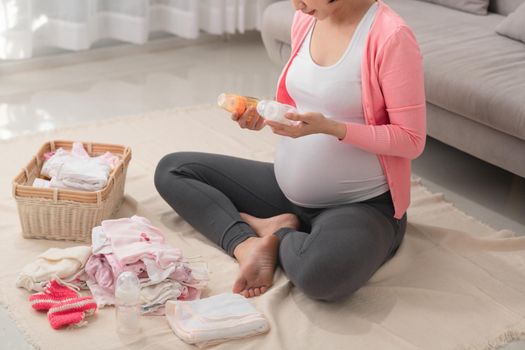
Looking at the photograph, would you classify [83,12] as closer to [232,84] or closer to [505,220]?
[232,84]

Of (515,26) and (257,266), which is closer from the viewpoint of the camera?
(257,266)

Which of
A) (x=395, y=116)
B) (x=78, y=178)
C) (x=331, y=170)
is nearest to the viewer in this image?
(x=395, y=116)

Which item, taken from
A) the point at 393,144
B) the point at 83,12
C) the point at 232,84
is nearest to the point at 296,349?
the point at 393,144

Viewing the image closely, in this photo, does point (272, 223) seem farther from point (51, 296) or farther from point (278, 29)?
point (278, 29)

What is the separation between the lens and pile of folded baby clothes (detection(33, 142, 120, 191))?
6.84ft

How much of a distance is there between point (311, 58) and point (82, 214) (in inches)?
26.1

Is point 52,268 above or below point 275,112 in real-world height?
below

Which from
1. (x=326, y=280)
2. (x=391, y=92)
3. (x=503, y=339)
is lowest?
(x=503, y=339)

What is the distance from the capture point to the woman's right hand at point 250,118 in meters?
1.93

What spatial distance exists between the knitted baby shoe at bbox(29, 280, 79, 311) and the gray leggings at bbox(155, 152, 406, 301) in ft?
1.29

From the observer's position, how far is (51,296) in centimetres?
187

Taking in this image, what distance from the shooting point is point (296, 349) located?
5.76 feet

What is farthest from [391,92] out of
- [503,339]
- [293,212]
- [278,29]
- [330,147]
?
[278,29]

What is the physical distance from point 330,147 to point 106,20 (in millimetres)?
1911
